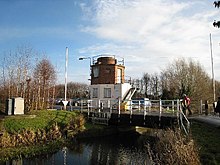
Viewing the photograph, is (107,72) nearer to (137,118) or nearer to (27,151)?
(137,118)

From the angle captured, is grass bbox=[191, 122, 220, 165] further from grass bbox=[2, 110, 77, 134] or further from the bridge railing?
grass bbox=[2, 110, 77, 134]

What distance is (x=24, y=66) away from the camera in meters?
25.7

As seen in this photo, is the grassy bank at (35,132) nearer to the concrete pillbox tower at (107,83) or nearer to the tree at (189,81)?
the concrete pillbox tower at (107,83)

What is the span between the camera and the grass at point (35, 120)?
17.4 metres

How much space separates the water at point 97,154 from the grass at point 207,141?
9.34ft

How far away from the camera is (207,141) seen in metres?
11.4

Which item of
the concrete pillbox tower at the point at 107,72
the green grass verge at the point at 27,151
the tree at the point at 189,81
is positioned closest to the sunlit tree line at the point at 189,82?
the tree at the point at 189,81

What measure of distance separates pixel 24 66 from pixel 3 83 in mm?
3152

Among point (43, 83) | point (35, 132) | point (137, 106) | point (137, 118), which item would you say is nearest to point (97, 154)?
point (35, 132)

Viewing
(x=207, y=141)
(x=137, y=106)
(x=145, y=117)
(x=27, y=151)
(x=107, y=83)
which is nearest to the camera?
(x=207, y=141)

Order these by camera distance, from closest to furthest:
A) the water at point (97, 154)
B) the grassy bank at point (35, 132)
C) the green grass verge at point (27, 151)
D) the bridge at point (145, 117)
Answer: the water at point (97, 154) → the green grass verge at point (27, 151) → the grassy bank at point (35, 132) → the bridge at point (145, 117)

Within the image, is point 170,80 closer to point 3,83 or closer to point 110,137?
point 110,137

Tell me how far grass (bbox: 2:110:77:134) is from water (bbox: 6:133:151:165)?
263 centimetres

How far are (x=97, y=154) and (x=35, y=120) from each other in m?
5.95
